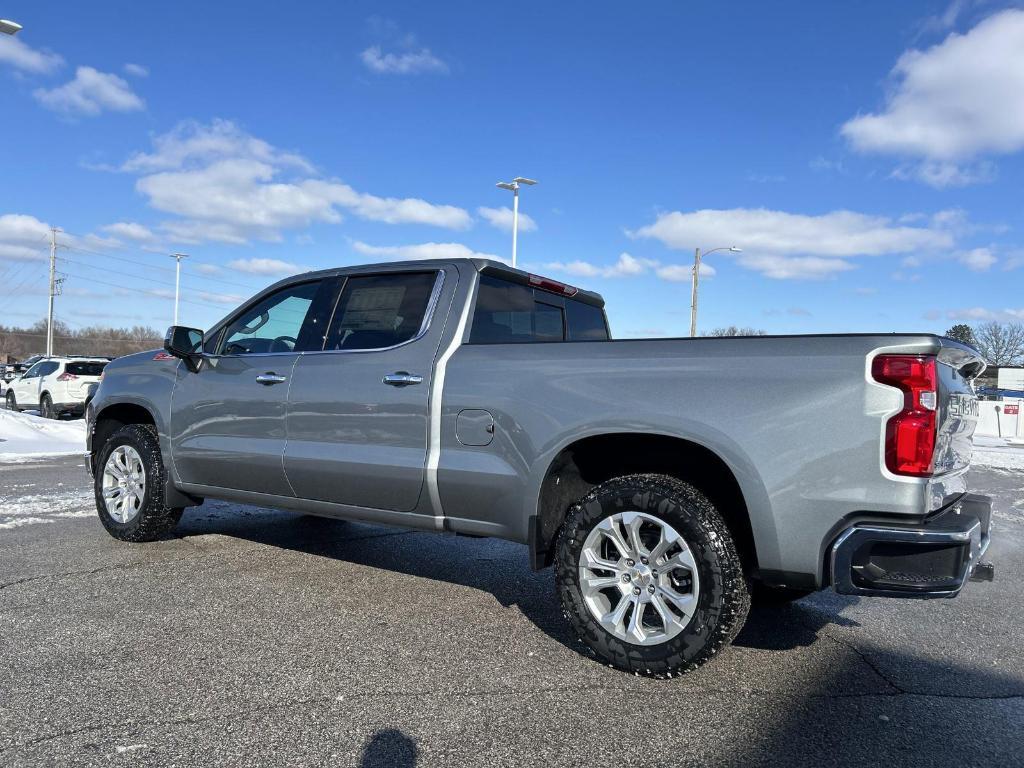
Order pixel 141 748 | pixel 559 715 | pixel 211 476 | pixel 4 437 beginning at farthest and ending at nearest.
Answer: pixel 4 437, pixel 211 476, pixel 559 715, pixel 141 748

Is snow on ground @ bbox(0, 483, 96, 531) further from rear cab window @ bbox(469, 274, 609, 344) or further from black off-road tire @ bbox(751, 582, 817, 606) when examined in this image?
black off-road tire @ bbox(751, 582, 817, 606)

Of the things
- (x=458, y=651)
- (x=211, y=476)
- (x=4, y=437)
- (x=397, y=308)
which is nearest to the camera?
(x=458, y=651)

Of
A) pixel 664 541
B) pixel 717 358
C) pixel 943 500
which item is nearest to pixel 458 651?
→ pixel 664 541

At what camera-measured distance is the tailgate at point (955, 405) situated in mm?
2879

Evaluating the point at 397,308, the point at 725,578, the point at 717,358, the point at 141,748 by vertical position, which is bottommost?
the point at 141,748

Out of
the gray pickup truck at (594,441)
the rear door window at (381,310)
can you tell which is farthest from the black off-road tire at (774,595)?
the rear door window at (381,310)

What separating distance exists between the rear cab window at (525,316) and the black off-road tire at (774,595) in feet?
5.59

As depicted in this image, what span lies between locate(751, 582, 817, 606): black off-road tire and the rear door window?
7.73 ft

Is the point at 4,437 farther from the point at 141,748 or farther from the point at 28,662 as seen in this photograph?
the point at 141,748

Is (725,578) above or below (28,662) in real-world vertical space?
above

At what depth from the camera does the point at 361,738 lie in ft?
8.52

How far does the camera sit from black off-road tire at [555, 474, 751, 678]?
3.04m

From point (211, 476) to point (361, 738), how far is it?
2.83 metres

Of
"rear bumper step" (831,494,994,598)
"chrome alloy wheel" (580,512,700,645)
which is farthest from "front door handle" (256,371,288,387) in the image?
"rear bumper step" (831,494,994,598)
